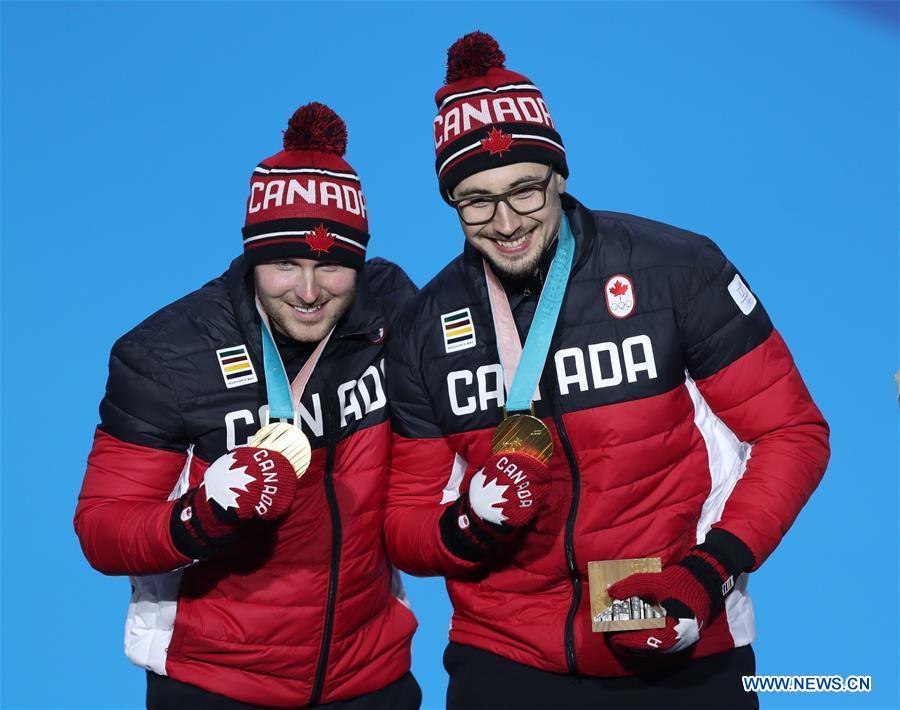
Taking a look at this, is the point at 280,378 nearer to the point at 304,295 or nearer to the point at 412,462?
the point at 304,295

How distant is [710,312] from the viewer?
113 inches

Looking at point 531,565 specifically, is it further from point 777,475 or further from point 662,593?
point 777,475

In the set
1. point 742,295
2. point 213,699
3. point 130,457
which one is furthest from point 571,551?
point 130,457

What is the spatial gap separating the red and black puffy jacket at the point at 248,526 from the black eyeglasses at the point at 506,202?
36cm

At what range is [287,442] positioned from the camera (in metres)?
2.86

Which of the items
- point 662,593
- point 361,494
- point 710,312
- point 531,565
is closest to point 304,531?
point 361,494

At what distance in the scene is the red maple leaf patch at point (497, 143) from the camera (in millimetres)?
2912

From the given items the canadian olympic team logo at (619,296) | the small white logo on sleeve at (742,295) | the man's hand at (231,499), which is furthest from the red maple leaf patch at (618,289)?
the man's hand at (231,499)

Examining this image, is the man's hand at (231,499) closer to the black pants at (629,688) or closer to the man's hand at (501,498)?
the man's hand at (501,498)

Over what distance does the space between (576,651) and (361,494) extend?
0.61 meters

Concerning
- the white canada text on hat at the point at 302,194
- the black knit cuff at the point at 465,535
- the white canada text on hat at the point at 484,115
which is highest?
the white canada text on hat at the point at 484,115

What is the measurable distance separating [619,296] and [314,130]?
2.69 feet

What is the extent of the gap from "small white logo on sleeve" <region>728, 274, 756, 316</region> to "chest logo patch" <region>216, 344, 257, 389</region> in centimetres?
108

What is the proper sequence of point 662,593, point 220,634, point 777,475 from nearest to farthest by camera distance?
point 662,593, point 777,475, point 220,634
